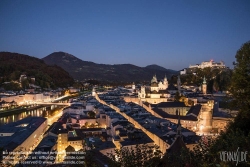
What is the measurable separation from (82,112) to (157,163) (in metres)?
20.5

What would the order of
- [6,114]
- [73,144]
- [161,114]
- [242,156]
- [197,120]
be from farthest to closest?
1. [6,114]
2. [161,114]
3. [197,120]
4. [73,144]
5. [242,156]

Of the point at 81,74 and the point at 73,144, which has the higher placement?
the point at 81,74

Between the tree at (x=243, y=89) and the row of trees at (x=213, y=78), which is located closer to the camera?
the tree at (x=243, y=89)

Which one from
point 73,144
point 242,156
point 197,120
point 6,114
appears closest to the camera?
point 242,156

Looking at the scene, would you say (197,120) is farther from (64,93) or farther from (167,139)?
(64,93)

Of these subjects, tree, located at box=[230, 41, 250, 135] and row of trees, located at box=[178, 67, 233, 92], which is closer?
tree, located at box=[230, 41, 250, 135]

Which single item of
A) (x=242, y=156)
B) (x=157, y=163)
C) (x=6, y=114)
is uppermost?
(x=242, y=156)

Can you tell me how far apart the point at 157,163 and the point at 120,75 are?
11757 cm

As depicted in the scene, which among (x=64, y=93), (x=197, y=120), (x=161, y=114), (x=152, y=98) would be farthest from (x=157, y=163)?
(x=64, y=93)

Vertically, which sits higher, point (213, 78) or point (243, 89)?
point (213, 78)

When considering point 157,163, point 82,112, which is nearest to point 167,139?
point 157,163

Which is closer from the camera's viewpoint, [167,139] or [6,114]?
[167,139]

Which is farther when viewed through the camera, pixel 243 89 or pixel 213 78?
pixel 213 78

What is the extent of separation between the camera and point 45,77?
59312mm
